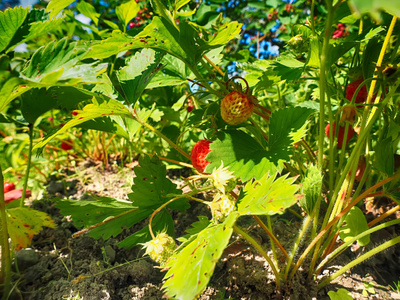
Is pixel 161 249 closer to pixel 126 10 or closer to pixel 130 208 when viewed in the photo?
pixel 130 208

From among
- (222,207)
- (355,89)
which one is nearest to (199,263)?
(222,207)

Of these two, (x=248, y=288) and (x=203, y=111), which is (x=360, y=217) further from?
(x=203, y=111)

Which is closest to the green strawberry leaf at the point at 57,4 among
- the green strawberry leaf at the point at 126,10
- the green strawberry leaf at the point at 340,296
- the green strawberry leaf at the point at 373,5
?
→ the green strawberry leaf at the point at 126,10

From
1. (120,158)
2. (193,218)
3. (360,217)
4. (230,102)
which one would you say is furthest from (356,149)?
(120,158)

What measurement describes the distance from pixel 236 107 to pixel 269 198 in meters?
0.21

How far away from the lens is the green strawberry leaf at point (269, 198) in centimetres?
49

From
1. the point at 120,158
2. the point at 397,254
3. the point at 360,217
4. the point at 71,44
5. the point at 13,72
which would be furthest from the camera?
the point at 120,158

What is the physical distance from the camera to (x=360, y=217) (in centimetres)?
76

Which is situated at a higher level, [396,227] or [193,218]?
[193,218]

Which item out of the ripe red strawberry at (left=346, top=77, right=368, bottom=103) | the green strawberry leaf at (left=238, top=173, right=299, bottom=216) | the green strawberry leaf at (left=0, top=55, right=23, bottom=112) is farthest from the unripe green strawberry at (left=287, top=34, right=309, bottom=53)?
the green strawberry leaf at (left=0, top=55, right=23, bottom=112)

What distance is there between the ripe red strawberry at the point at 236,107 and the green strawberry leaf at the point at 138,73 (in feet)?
0.67

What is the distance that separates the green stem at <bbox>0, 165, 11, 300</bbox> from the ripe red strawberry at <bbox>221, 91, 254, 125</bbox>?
0.57 metres

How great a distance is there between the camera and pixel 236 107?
2.09ft

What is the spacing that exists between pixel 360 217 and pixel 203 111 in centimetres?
49
